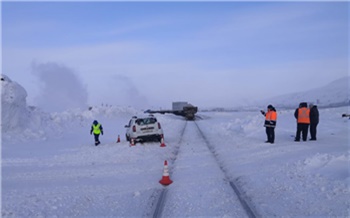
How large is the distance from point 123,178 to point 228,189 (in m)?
3.48

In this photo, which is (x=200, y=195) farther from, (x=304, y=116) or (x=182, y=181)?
(x=304, y=116)

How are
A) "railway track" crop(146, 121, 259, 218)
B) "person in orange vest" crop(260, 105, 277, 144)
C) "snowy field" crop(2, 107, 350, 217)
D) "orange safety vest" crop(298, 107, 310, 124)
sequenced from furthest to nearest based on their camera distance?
"person in orange vest" crop(260, 105, 277, 144)
"orange safety vest" crop(298, 107, 310, 124)
"snowy field" crop(2, 107, 350, 217)
"railway track" crop(146, 121, 259, 218)

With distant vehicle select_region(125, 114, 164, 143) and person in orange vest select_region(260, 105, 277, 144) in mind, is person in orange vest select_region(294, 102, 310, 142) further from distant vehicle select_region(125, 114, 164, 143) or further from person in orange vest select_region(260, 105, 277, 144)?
distant vehicle select_region(125, 114, 164, 143)

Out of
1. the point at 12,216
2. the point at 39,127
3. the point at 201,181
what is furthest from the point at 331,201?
the point at 39,127

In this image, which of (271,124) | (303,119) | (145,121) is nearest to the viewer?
(303,119)

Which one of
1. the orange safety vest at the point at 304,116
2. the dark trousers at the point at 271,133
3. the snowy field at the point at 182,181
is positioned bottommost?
the snowy field at the point at 182,181

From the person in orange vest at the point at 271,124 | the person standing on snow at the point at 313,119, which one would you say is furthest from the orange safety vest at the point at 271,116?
the person standing on snow at the point at 313,119

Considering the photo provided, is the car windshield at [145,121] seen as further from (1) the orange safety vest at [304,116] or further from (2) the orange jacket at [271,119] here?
(1) the orange safety vest at [304,116]

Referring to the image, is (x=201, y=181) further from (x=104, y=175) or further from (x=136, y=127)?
(x=136, y=127)

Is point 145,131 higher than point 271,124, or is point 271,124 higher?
point 271,124

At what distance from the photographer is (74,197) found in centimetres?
845

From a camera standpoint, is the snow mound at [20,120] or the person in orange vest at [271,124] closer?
the person in orange vest at [271,124]

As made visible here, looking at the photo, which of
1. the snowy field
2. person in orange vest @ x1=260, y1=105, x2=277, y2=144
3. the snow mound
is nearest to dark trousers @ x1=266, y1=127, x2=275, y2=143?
person in orange vest @ x1=260, y1=105, x2=277, y2=144

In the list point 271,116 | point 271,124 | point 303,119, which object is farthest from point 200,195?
point 303,119
